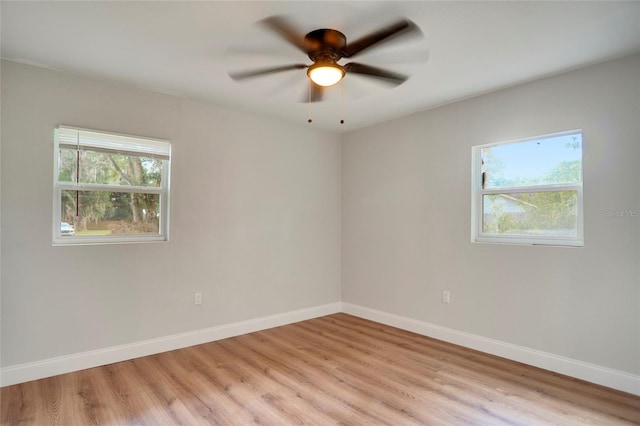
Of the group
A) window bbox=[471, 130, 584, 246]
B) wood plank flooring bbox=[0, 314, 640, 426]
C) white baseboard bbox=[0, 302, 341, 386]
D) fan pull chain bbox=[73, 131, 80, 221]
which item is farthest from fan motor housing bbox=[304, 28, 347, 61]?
white baseboard bbox=[0, 302, 341, 386]

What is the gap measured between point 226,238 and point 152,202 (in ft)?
2.70

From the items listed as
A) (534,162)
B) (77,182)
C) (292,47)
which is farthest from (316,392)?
(534,162)

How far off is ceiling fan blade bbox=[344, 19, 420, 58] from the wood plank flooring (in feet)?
7.61

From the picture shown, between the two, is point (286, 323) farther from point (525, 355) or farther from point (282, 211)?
point (525, 355)

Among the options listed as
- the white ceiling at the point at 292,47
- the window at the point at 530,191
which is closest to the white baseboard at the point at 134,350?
the white ceiling at the point at 292,47

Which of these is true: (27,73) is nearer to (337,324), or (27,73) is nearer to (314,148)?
(314,148)

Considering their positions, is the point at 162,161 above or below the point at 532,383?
above

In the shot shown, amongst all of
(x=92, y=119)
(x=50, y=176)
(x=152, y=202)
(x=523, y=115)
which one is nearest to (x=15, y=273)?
(x=50, y=176)

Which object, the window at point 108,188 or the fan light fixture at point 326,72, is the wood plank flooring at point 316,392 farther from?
the fan light fixture at point 326,72

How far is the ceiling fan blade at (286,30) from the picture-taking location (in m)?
2.07

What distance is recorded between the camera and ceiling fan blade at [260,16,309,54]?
207 cm

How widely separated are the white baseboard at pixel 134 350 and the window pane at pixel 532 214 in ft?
8.13

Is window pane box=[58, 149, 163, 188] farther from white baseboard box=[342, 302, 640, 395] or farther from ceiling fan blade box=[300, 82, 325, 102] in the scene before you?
white baseboard box=[342, 302, 640, 395]

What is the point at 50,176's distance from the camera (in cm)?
276
